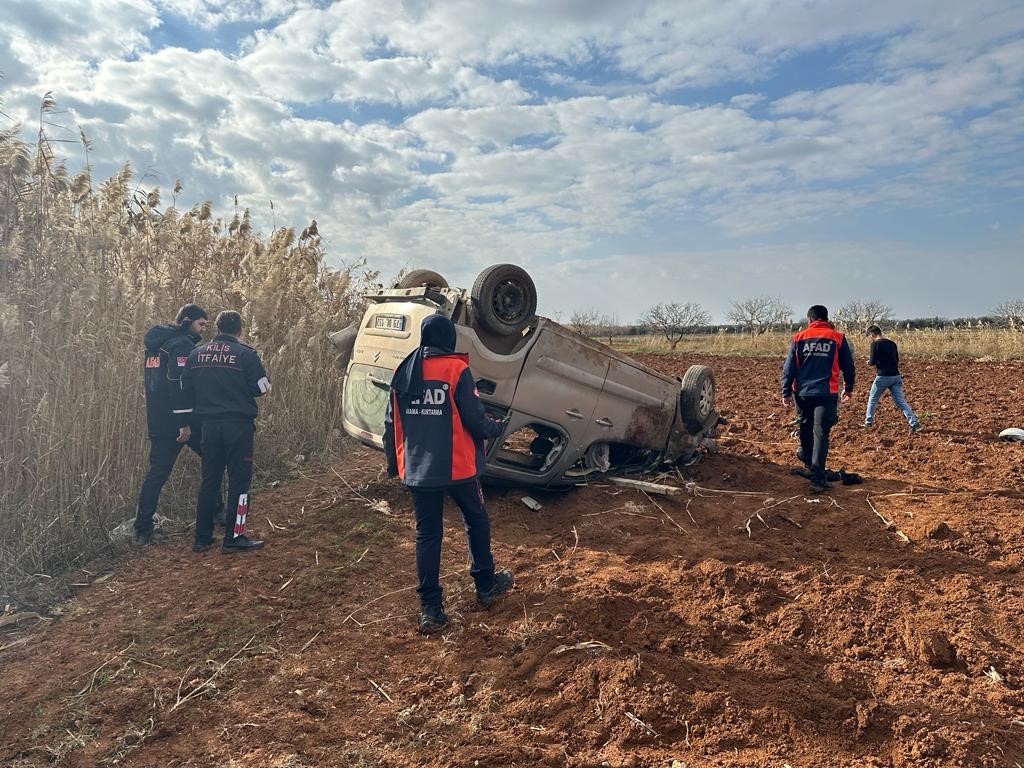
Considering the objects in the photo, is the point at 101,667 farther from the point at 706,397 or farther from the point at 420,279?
the point at 706,397

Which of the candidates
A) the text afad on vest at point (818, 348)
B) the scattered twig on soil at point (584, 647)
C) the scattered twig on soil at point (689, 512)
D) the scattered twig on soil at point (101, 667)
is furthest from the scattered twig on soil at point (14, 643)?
the text afad on vest at point (818, 348)

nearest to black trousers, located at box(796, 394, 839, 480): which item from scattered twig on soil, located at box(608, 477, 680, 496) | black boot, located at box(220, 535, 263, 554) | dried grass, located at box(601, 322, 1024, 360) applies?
scattered twig on soil, located at box(608, 477, 680, 496)

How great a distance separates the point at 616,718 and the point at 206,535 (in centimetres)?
383

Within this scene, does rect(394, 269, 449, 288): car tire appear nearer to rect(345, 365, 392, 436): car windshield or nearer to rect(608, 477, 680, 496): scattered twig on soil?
rect(345, 365, 392, 436): car windshield

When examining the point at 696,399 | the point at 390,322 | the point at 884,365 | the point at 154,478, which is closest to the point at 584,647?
the point at 390,322

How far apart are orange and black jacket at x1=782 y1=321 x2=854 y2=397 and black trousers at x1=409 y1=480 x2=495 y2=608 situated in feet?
13.4

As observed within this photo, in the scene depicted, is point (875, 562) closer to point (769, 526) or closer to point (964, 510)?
point (769, 526)

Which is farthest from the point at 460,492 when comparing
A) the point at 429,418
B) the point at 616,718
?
the point at 616,718

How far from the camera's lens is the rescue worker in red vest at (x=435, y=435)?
160 inches

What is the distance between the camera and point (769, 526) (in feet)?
18.0

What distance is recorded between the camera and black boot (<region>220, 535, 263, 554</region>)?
534 cm

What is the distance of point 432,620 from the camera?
159 inches

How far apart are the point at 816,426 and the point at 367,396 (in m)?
4.59

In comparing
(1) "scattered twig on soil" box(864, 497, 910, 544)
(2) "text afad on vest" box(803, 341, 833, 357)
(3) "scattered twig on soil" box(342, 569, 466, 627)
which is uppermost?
(2) "text afad on vest" box(803, 341, 833, 357)
